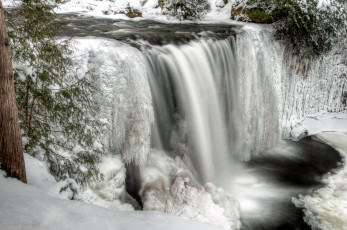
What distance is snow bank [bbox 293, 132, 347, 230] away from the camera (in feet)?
20.5

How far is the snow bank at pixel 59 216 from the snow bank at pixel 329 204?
4539mm

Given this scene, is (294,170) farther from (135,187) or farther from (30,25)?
(30,25)

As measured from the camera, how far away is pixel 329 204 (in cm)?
677

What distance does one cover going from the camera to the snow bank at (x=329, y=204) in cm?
624

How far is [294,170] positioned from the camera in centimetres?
834

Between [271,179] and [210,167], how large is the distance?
1.70 meters

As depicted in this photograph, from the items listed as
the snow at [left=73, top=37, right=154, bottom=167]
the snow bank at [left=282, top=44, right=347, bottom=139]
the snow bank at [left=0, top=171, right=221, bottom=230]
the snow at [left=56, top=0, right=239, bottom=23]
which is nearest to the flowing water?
the snow at [left=73, top=37, right=154, bottom=167]

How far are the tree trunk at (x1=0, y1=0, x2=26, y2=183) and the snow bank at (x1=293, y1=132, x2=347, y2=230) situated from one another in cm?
592

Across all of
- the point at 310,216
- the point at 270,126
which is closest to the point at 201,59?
the point at 270,126

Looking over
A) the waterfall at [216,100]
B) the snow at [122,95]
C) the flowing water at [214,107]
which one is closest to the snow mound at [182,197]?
the flowing water at [214,107]

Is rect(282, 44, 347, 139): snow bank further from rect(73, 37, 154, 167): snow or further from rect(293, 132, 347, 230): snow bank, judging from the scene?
rect(73, 37, 154, 167): snow

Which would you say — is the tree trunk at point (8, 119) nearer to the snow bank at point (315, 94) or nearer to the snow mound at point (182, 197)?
the snow mound at point (182, 197)

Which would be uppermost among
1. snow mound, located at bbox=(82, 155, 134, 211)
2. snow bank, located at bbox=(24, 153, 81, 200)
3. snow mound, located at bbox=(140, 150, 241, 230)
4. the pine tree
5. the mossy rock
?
the mossy rock

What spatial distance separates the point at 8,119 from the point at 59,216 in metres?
1.06
